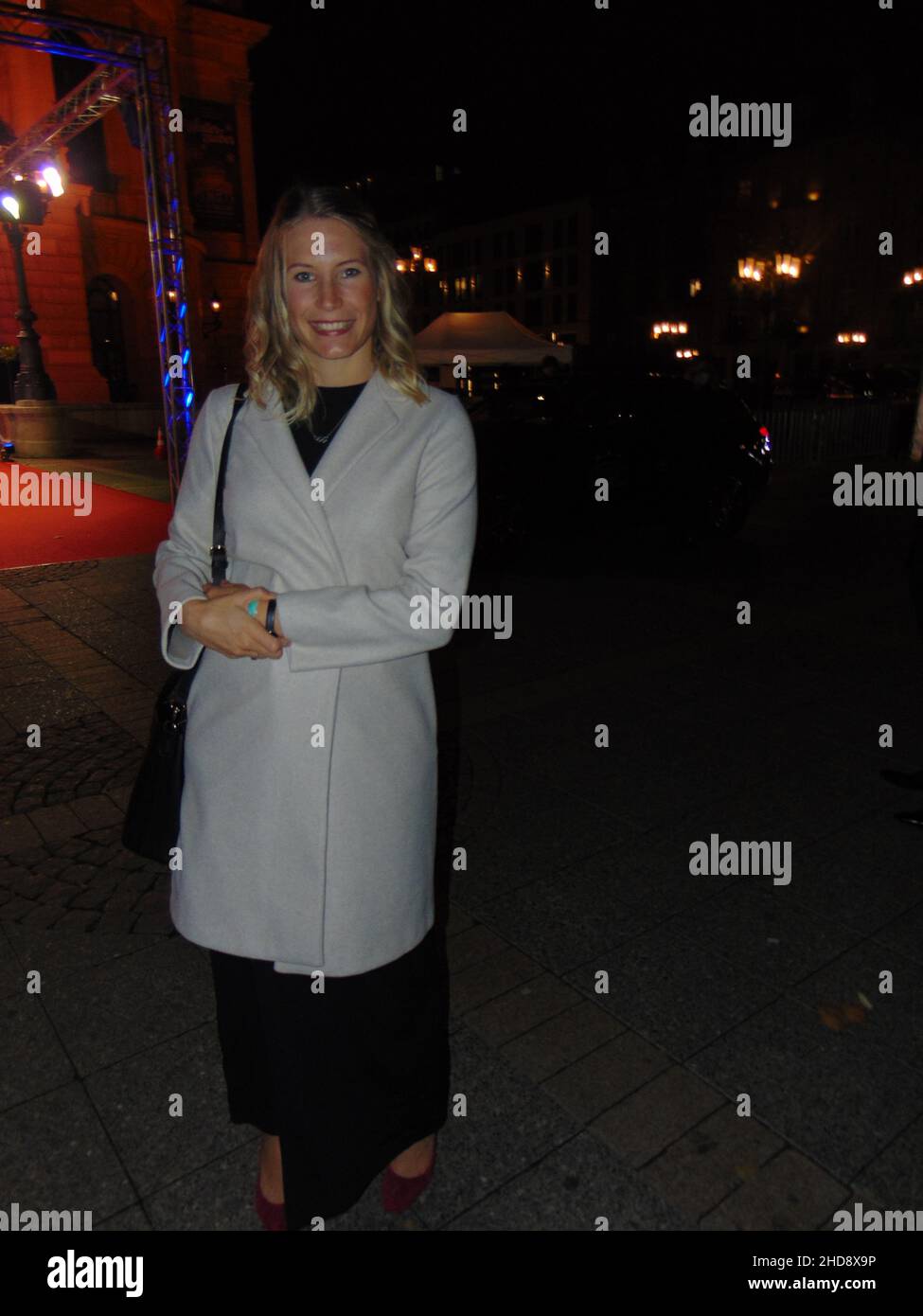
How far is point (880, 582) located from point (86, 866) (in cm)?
745

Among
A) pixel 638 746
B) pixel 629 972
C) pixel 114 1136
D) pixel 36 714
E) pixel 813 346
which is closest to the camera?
pixel 114 1136

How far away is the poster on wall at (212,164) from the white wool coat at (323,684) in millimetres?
34624

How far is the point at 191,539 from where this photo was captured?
1.89m

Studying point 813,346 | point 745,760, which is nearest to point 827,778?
point 745,760

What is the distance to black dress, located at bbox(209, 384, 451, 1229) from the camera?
189 cm

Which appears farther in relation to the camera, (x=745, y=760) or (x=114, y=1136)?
(x=745, y=760)

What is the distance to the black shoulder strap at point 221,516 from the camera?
1.81 m

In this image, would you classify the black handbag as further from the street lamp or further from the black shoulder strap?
the street lamp

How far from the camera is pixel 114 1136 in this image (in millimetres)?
2314

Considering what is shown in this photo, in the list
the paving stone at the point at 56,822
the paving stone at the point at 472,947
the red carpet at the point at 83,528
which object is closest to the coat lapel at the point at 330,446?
the paving stone at the point at 472,947

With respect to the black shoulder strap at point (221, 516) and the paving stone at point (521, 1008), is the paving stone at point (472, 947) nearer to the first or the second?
the paving stone at point (521, 1008)

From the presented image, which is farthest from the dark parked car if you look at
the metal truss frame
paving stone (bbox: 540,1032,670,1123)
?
paving stone (bbox: 540,1032,670,1123)

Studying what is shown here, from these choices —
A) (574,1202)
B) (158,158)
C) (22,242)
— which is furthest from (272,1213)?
(22,242)

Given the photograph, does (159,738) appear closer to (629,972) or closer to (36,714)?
(629,972)
